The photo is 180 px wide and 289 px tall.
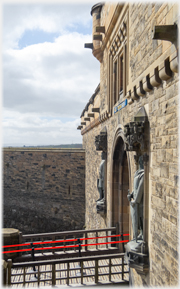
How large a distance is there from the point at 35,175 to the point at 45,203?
6.79 feet

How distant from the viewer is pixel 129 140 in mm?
5281

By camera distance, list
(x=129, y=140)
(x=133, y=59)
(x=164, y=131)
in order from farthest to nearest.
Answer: (x=133, y=59)
(x=129, y=140)
(x=164, y=131)

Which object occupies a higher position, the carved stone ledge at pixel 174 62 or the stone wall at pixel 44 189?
the carved stone ledge at pixel 174 62

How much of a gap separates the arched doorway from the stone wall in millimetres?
9713

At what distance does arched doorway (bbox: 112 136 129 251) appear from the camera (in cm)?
835

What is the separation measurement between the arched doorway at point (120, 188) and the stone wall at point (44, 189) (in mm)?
9713

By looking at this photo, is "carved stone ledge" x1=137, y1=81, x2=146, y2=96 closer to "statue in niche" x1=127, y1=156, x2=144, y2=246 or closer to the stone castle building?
the stone castle building

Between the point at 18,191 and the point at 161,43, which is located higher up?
the point at 161,43

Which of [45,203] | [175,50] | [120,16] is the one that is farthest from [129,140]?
[45,203]

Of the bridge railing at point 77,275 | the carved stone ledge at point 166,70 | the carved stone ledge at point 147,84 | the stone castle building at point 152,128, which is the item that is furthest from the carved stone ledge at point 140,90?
the bridge railing at point 77,275

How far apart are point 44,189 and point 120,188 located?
36.0ft

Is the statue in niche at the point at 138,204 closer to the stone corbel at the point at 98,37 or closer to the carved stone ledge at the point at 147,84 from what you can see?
the carved stone ledge at the point at 147,84

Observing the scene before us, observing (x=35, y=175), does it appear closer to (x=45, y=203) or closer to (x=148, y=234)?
(x=45, y=203)

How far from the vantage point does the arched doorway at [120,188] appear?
835 centimetres
